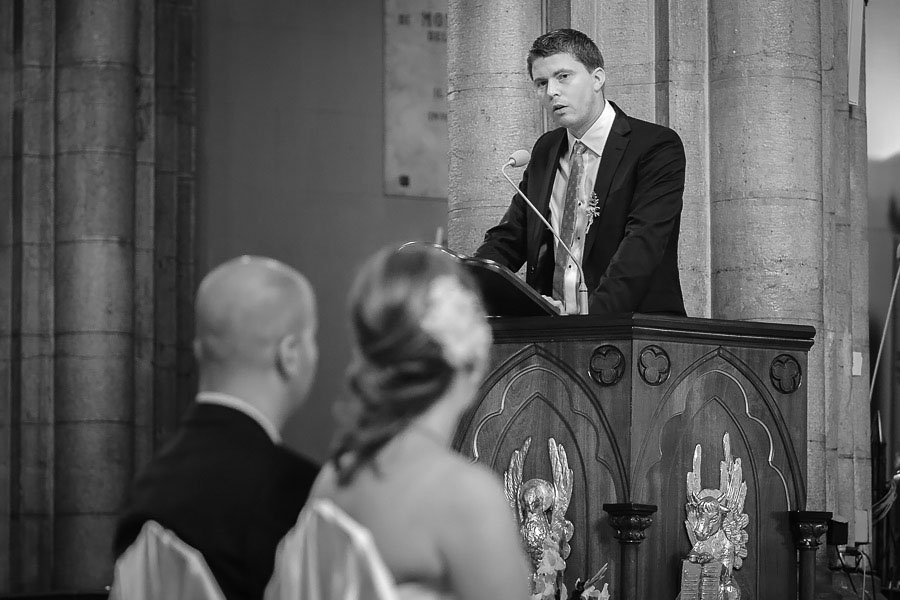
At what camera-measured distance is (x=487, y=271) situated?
14.4 feet

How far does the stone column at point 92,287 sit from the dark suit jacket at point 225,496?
897 cm

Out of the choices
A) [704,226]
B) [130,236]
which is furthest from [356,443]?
[130,236]

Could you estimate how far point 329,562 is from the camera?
2049 mm

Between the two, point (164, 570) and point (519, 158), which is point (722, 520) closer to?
point (519, 158)

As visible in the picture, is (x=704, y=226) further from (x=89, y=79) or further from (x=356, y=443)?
(x=89, y=79)

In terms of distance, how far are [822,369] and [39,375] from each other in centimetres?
667

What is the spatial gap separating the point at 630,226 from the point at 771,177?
1.59 meters

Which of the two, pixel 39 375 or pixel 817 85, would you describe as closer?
pixel 817 85

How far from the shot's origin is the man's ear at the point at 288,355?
8.04ft

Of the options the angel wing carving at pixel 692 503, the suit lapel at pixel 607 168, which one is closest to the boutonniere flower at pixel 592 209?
the suit lapel at pixel 607 168

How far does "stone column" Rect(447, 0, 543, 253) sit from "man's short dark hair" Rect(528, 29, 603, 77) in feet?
5.40

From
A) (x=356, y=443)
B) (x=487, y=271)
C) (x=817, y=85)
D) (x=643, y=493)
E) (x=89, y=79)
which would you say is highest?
(x=89, y=79)

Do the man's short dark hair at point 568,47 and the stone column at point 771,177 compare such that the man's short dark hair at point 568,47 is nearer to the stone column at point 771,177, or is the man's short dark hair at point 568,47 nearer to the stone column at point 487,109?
the stone column at point 771,177

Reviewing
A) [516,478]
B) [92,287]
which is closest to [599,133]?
[516,478]
